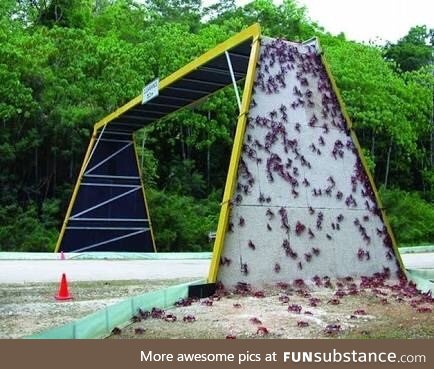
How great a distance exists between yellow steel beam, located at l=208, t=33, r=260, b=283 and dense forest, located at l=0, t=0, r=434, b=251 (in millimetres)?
11161


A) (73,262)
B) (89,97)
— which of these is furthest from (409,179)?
(73,262)

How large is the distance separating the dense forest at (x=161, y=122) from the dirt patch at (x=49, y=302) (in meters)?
9.47

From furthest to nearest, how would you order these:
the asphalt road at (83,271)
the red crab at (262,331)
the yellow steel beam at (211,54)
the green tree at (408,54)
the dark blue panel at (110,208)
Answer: the green tree at (408,54) → the dark blue panel at (110,208) → the asphalt road at (83,271) → the yellow steel beam at (211,54) → the red crab at (262,331)

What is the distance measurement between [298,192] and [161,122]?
54.3ft

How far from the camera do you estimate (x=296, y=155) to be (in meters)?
8.45

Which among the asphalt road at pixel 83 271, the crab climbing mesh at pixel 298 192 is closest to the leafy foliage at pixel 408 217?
the asphalt road at pixel 83 271

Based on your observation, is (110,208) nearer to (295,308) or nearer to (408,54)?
(295,308)

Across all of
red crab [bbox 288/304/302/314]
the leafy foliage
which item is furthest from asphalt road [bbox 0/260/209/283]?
the leafy foliage

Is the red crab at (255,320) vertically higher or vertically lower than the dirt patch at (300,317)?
higher

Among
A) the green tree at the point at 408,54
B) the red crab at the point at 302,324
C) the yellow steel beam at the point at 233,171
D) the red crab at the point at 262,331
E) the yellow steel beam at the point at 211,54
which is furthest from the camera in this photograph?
the green tree at the point at 408,54

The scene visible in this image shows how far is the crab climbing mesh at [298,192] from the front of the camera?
25.4ft

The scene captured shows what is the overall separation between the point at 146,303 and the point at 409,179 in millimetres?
28618

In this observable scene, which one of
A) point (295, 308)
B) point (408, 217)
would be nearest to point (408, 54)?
point (408, 217)

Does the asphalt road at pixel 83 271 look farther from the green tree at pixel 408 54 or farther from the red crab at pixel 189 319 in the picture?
the green tree at pixel 408 54
